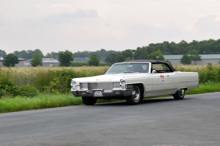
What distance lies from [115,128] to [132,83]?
5520mm

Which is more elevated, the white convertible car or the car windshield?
the car windshield

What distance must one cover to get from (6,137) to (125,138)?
2.25 metres

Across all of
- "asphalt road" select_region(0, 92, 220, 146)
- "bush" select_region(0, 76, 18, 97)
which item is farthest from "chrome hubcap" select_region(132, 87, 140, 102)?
"bush" select_region(0, 76, 18, 97)

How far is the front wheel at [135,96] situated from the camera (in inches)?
576

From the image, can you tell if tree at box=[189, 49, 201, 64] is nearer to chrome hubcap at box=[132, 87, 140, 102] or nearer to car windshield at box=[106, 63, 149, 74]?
car windshield at box=[106, 63, 149, 74]

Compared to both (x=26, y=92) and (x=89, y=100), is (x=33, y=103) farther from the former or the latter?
(x=26, y=92)

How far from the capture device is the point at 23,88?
Result: 59.9ft

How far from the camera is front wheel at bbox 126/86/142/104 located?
48.0 ft

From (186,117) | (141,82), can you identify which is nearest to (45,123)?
(186,117)

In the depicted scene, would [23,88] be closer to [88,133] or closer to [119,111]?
[119,111]

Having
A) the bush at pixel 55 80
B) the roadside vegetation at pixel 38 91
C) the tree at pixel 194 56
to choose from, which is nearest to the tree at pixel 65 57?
the tree at pixel 194 56

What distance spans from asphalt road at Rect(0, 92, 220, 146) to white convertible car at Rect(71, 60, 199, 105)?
5.18 feet

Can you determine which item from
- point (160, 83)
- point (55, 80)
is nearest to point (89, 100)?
point (160, 83)

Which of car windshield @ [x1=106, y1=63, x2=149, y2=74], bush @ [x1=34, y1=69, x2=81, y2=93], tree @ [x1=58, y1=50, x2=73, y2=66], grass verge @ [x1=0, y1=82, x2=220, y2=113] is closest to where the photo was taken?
grass verge @ [x1=0, y1=82, x2=220, y2=113]
